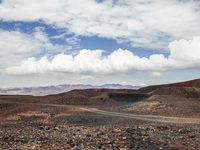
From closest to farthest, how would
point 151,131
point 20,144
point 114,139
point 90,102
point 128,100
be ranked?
point 20,144
point 114,139
point 151,131
point 90,102
point 128,100

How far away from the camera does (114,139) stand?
94.0 ft

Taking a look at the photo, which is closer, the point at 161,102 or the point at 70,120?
the point at 70,120

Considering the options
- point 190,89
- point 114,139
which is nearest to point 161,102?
point 190,89

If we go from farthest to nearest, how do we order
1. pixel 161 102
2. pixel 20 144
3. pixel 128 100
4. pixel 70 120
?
pixel 128 100, pixel 161 102, pixel 70 120, pixel 20 144

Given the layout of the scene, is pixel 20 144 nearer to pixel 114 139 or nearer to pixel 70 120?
pixel 114 139

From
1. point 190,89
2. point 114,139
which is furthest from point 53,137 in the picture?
point 190,89

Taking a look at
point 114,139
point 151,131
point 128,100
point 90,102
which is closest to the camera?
point 114,139

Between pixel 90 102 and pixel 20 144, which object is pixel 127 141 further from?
pixel 90 102

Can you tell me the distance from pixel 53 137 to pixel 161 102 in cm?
4167

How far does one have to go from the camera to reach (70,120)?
44469 mm

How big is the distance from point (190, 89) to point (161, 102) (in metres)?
34.6

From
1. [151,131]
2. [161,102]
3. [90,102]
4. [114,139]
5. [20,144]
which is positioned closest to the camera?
[20,144]

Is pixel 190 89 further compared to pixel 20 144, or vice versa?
pixel 190 89

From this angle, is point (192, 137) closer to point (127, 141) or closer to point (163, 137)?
point (163, 137)
